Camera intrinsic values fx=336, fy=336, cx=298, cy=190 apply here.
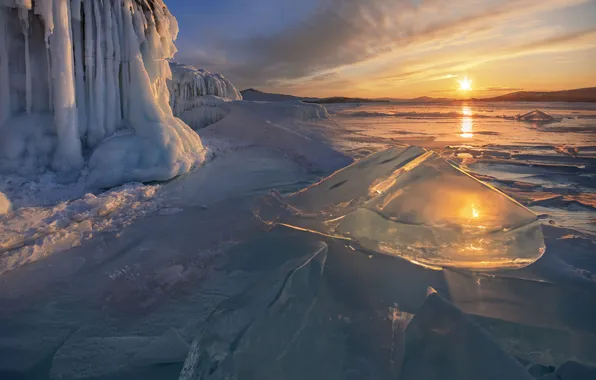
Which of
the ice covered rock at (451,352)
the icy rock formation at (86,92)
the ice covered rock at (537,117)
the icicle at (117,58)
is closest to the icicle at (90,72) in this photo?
the icy rock formation at (86,92)

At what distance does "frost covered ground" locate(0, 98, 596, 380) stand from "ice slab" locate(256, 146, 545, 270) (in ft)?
0.56

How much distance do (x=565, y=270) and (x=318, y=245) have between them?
162 centimetres

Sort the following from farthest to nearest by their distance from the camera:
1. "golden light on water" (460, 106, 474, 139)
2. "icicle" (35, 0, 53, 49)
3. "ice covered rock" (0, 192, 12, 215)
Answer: "golden light on water" (460, 106, 474, 139), "icicle" (35, 0, 53, 49), "ice covered rock" (0, 192, 12, 215)

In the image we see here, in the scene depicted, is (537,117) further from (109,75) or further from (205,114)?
(109,75)

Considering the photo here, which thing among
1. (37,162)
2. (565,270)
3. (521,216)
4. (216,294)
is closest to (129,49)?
(37,162)

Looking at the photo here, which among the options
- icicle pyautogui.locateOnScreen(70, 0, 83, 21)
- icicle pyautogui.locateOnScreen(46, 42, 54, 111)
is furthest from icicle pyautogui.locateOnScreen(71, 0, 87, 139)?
icicle pyautogui.locateOnScreen(46, 42, 54, 111)

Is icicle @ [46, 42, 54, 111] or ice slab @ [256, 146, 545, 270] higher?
icicle @ [46, 42, 54, 111]

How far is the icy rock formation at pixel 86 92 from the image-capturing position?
4.77 meters

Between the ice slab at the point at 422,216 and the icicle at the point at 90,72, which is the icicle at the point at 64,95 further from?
the ice slab at the point at 422,216

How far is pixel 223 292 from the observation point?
2.22 meters

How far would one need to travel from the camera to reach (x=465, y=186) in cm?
330

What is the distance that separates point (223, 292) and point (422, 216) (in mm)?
1745

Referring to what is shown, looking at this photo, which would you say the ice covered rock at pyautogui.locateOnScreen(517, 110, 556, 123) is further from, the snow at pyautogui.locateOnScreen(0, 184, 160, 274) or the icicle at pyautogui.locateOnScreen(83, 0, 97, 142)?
the snow at pyautogui.locateOnScreen(0, 184, 160, 274)

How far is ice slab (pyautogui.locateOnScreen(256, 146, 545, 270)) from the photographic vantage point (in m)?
2.37
